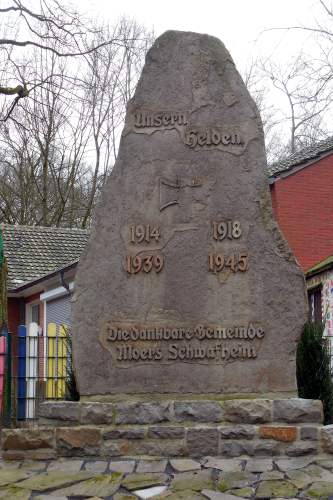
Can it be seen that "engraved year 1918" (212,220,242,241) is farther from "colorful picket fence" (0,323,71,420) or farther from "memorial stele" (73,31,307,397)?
"colorful picket fence" (0,323,71,420)

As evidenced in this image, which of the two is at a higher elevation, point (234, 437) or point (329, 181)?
point (329, 181)

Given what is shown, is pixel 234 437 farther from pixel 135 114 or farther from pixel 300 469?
pixel 135 114

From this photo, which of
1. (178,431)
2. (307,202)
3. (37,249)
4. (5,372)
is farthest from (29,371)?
→ (37,249)

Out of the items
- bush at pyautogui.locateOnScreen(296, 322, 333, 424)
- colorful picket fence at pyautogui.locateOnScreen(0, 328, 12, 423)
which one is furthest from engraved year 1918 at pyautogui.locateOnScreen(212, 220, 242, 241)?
colorful picket fence at pyautogui.locateOnScreen(0, 328, 12, 423)

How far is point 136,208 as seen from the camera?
7.48 metres

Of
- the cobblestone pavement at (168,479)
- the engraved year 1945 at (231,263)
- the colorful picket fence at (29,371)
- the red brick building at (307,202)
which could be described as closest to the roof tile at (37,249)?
the red brick building at (307,202)

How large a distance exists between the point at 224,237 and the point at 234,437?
68.9 inches

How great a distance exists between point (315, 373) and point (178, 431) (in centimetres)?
207

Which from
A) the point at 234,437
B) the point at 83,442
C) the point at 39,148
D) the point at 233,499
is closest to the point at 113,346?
the point at 83,442

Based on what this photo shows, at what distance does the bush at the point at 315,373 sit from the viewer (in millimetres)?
8406

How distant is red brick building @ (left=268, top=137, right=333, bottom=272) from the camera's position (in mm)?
20781

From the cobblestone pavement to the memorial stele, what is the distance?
65cm

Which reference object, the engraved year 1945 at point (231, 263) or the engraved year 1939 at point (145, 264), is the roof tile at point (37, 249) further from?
the engraved year 1945 at point (231, 263)

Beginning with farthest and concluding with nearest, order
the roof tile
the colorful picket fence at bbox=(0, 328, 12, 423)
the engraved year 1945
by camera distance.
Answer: the roof tile
the colorful picket fence at bbox=(0, 328, 12, 423)
the engraved year 1945
